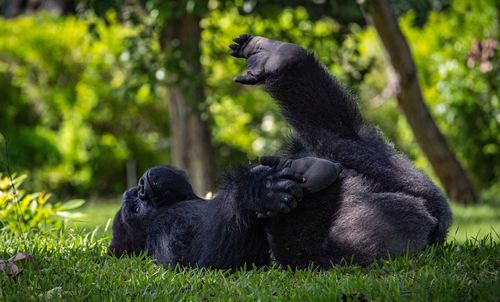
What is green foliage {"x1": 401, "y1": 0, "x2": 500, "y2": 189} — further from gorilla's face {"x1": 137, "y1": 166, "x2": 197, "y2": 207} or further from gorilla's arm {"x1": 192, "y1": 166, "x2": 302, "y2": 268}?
gorilla's arm {"x1": 192, "y1": 166, "x2": 302, "y2": 268}

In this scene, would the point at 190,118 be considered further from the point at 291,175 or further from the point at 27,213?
the point at 291,175

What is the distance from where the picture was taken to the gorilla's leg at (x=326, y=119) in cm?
392

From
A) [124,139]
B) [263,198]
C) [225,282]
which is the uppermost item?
[263,198]

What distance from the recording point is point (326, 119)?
4.05 meters

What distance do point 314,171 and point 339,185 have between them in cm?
27

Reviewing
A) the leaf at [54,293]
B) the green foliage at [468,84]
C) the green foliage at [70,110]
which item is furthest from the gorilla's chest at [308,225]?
the green foliage at [70,110]

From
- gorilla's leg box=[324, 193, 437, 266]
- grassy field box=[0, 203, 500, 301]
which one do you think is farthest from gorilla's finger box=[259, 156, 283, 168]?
grassy field box=[0, 203, 500, 301]

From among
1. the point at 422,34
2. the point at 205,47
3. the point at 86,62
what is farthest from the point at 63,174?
the point at 422,34

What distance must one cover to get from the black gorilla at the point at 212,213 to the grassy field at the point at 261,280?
4.2 inches

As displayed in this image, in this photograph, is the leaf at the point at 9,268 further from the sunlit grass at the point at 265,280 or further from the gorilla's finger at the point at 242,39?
the gorilla's finger at the point at 242,39

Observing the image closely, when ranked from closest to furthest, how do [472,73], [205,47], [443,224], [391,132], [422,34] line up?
[443,224] → [205,47] → [472,73] → [422,34] → [391,132]

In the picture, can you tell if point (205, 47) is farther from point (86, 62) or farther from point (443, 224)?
point (443, 224)

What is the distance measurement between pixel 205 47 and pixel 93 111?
3.82m

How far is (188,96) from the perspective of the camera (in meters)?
8.07
